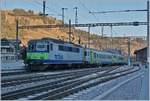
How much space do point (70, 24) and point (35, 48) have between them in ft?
51.7

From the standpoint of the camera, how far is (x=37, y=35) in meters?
149

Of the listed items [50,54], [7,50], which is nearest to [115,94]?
[50,54]

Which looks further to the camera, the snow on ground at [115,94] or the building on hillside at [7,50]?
the building on hillside at [7,50]

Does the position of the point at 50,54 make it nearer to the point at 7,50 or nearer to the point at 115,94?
the point at 115,94

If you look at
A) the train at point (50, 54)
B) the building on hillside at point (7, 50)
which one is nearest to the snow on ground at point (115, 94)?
the train at point (50, 54)

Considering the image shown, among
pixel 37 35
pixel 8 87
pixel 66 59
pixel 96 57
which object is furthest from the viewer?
pixel 37 35

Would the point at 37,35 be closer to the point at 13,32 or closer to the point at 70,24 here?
the point at 13,32

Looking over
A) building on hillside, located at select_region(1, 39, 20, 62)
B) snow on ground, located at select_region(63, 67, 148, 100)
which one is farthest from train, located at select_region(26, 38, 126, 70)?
building on hillside, located at select_region(1, 39, 20, 62)

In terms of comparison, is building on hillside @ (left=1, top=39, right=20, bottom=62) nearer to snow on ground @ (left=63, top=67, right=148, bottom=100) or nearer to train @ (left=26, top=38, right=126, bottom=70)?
train @ (left=26, top=38, right=126, bottom=70)

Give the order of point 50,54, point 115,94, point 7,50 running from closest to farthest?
point 115,94 → point 50,54 → point 7,50

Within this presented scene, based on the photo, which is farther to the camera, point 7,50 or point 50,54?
point 7,50

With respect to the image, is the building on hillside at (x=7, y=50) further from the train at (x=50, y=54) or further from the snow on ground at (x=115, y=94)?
the snow on ground at (x=115, y=94)

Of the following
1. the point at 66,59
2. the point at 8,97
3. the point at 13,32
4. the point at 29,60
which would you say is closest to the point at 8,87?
the point at 8,97

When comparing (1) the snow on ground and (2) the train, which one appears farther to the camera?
(2) the train
